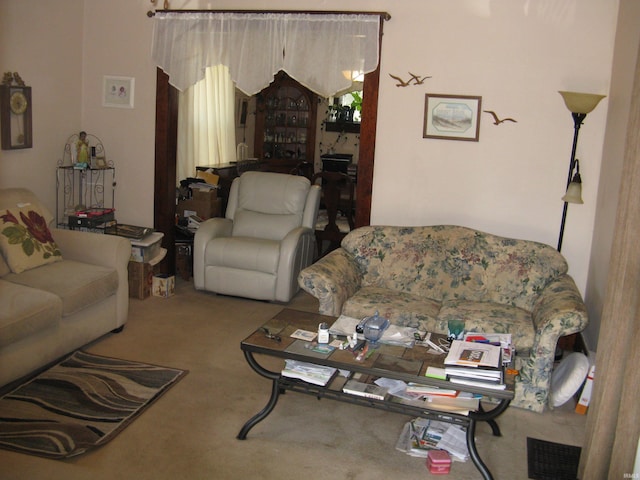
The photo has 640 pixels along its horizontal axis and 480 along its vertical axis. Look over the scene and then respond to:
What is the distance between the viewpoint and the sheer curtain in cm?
718

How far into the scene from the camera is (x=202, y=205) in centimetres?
626

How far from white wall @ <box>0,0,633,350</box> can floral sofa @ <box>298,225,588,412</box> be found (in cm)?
55

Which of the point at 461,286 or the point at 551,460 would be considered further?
the point at 461,286

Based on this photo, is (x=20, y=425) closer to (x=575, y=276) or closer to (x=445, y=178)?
(x=445, y=178)

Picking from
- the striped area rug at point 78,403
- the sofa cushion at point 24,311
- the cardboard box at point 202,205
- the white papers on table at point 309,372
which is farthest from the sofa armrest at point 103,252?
the cardboard box at point 202,205

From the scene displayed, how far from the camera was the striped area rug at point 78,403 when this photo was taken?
9.99 feet

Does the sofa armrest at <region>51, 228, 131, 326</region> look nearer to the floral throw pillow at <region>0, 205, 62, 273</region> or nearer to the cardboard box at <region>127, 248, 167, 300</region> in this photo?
the floral throw pillow at <region>0, 205, 62, 273</region>

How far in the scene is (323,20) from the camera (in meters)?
5.17

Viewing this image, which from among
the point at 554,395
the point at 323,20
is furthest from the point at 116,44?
the point at 554,395

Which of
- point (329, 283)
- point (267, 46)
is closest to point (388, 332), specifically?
point (329, 283)

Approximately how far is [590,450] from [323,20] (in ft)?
12.4

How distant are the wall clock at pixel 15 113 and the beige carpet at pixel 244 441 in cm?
181

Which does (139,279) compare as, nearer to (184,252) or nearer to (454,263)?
(184,252)

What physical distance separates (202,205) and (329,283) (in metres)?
2.55
